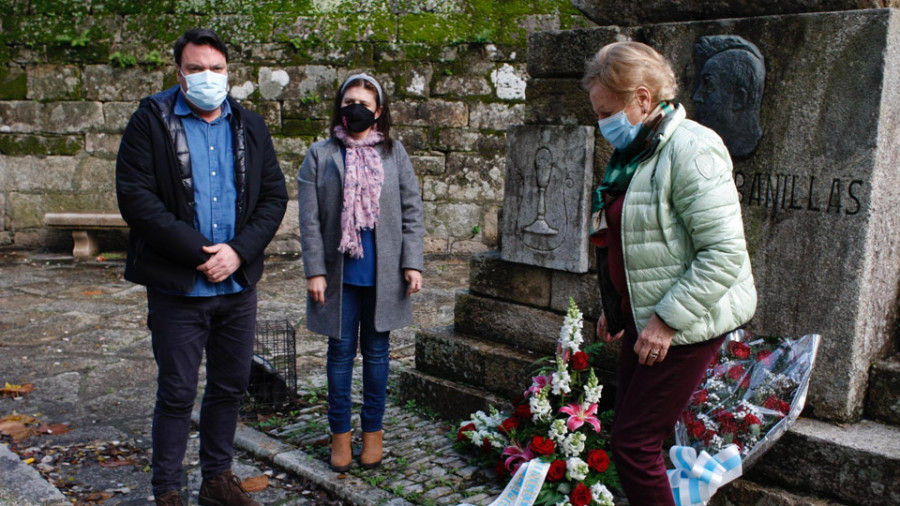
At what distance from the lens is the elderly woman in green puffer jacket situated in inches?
90.7

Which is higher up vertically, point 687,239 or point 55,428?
point 687,239

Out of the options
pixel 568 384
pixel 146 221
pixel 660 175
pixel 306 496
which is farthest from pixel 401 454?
pixel 660 175

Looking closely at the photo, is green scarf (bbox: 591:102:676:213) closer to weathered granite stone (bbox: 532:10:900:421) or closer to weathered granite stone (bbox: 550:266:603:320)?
weathered granite stone (bbox: 532:10:900:421)

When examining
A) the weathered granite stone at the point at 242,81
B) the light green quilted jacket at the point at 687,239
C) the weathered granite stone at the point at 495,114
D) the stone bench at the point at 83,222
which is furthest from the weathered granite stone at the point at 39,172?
the light green quilted jacket at the point at 687,239

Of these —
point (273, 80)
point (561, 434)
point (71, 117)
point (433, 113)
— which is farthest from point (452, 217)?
point (561, 434)

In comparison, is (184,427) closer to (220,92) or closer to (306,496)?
(306,496)

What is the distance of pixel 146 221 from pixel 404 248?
112cm

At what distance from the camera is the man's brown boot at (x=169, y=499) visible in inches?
120

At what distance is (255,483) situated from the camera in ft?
11.5

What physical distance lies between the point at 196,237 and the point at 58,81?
701 cm

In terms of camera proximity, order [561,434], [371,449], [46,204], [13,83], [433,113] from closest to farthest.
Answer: [561,434] → [371,449] → [433,113] → [13,83] → [46,204]

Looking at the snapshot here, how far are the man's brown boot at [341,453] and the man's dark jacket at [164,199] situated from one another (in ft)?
2.97

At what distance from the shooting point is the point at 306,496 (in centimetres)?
342

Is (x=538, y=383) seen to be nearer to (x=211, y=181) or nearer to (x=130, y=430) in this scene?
(x=211, y=181)
